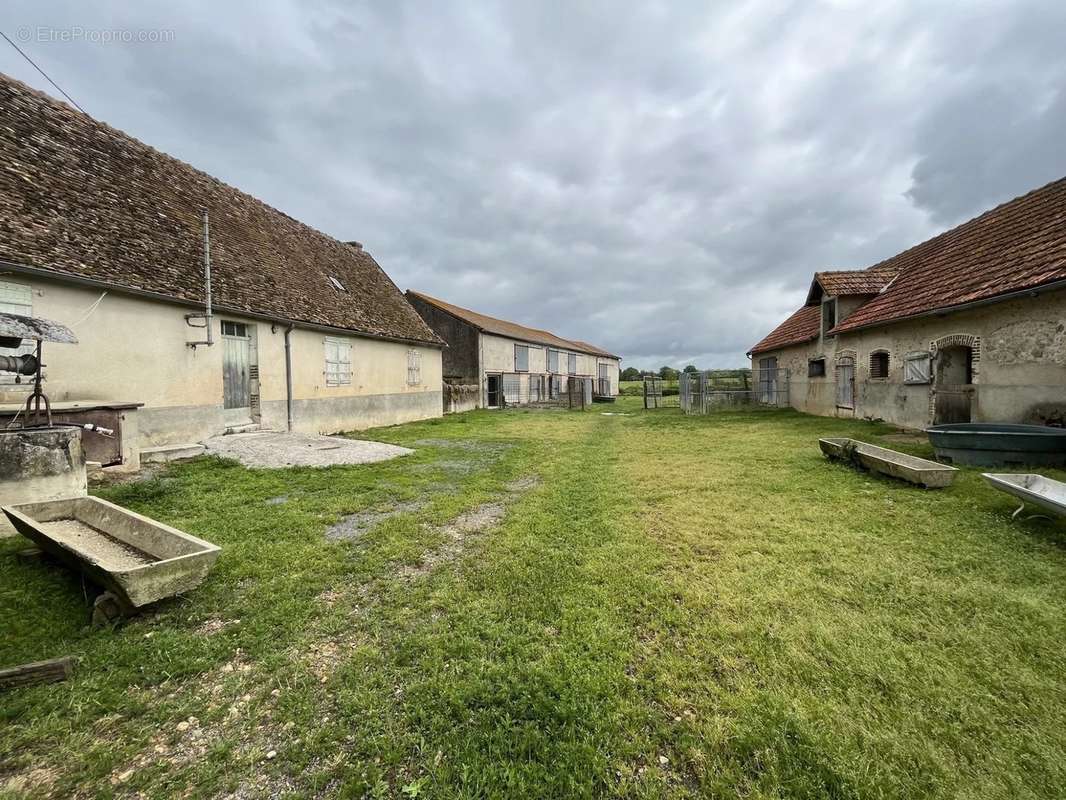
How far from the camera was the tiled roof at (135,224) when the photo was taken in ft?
24.2

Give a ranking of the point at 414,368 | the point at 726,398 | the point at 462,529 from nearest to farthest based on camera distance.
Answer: the point at 462,529 < the point at 414,368 < the point at 726,398

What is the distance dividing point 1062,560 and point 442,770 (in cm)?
569

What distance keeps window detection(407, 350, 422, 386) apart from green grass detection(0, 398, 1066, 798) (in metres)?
11.5

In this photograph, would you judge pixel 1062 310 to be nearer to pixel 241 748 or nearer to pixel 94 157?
pixel 241 748

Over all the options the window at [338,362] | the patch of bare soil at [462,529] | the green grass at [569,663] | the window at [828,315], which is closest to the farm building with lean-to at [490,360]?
the window at [338,362]

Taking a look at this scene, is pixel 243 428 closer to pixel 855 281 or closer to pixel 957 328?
pixel 957 328

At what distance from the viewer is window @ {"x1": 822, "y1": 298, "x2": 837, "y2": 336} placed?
604 inches

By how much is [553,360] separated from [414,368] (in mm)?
15700

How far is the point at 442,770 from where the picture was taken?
1.91m

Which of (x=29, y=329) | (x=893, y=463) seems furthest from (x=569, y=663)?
(x=893, y=463)

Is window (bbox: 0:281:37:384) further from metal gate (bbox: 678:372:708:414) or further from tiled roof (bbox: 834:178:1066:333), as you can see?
metal gate (bbox: 678:372:708:414)

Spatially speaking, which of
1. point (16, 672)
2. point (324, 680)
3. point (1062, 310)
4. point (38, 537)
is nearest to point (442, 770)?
point (324, 680)

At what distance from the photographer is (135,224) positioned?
8.98 m

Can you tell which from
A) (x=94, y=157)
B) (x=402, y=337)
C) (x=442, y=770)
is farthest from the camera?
(x=402, y=337)
